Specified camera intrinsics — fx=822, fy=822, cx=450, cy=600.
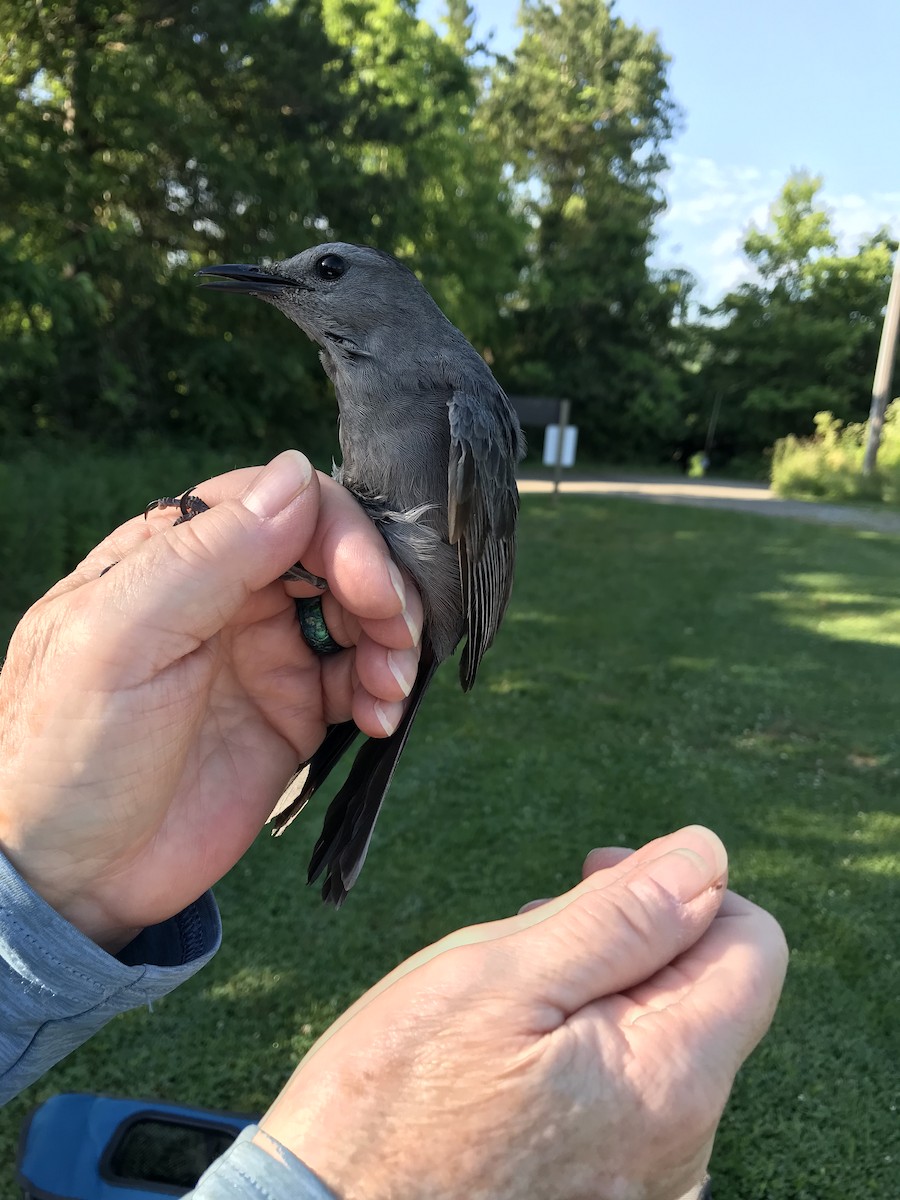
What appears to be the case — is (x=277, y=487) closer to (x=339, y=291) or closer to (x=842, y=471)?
(x=339, y=291)

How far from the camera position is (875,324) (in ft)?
114

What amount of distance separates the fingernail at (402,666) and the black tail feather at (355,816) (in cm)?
19

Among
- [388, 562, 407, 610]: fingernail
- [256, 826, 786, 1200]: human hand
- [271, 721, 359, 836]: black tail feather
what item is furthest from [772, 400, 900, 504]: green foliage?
[256, 826, 786, 1200]: human hand

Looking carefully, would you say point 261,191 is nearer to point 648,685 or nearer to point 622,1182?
point 648,685

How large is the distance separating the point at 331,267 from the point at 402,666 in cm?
132

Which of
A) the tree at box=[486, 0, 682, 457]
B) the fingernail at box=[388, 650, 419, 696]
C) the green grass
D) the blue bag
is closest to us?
the fingernail at box=[388, 650, 419, 696]

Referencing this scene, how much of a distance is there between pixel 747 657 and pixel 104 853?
7.32 metres

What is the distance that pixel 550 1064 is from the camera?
1089 millimetres

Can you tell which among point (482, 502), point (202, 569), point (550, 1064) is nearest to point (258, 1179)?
point (550, 1064)

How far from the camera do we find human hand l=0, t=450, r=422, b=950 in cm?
161

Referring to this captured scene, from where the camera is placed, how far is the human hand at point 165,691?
63.4 inches

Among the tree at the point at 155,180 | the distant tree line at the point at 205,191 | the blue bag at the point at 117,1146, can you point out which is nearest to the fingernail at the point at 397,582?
the blue bag at the point at 117,1146

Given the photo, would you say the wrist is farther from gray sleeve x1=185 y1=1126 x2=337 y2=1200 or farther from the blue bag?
the blue bag

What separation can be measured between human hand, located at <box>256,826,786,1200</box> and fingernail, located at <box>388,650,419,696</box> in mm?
980
